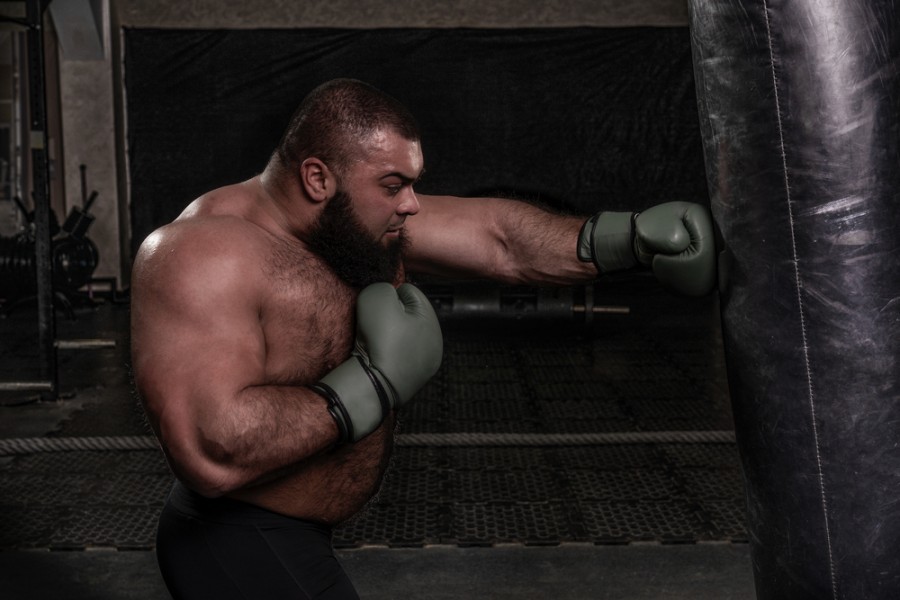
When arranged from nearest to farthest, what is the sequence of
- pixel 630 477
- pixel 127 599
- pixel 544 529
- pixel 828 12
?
pixel 828 12 → pixel 127 599 → pixel 544 529 → pixel 630 477

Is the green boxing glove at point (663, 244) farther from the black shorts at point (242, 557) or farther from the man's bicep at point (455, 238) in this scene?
the black shorts at point (242, 557)

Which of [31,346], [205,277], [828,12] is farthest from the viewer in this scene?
[31,346]

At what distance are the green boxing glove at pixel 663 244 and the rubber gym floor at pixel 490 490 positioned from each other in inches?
42.3

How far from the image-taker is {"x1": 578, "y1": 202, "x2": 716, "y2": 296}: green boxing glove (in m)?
1.68

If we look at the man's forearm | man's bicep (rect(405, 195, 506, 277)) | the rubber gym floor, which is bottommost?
the rubber gym floor

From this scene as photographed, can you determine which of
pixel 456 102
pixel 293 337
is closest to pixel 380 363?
pixel 293 337

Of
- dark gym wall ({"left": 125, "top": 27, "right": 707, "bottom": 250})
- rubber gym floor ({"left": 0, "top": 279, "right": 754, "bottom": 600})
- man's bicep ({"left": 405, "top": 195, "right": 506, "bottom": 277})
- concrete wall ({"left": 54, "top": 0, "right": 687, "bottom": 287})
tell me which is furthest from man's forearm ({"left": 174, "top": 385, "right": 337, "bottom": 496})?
concrete wall ({"left": 54, "top": 0, "right": 687, "bottom": 287})

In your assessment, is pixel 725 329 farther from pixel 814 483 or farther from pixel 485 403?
pixel 485 403

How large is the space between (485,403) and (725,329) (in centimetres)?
Result: 338

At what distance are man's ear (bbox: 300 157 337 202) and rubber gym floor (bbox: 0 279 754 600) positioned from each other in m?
1.16

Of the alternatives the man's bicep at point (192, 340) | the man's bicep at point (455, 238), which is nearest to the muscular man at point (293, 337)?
the man's bicep at point (192, 340)

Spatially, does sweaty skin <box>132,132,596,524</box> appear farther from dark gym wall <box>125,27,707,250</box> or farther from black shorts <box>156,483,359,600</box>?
dark gym wall <box>125,27,707,250</box>

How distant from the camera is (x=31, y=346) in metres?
6.49

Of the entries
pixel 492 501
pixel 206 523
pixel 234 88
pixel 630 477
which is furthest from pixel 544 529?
pixel 234 88
